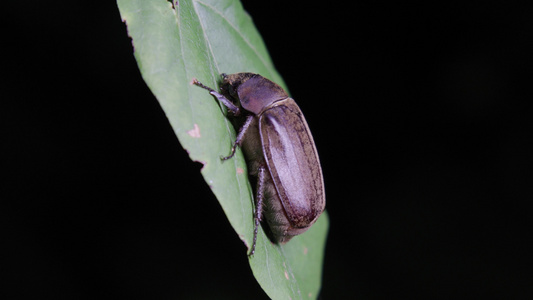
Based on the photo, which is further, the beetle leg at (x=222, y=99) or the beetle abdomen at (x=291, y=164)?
the beetle abdomen at (x=291, y=164)

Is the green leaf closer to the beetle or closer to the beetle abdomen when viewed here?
the beetle

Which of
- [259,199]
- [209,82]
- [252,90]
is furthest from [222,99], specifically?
[259,199]

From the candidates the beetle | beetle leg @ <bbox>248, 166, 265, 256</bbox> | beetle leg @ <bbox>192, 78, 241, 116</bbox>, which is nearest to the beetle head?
the beetle

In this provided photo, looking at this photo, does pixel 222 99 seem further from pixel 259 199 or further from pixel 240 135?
pixel 259 199

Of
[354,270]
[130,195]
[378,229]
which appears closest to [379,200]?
[378,229]

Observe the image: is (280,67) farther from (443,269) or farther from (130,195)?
(443,269)

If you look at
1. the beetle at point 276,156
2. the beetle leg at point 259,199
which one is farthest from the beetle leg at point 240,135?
the beetle leg at point 259,199

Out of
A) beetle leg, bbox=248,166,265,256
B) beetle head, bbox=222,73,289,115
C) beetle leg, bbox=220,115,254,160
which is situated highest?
beetle head, bbox=222,73,289,115

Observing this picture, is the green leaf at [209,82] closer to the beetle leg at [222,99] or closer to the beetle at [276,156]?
the beetle leg at [222,99]

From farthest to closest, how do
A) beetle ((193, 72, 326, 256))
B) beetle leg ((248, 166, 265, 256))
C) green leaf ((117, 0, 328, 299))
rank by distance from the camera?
beetle ((193, 72, 326, 256)) < beetle leg ((248, 166, 265, 256)) < green leaf ((117, 0, 328, 299))
